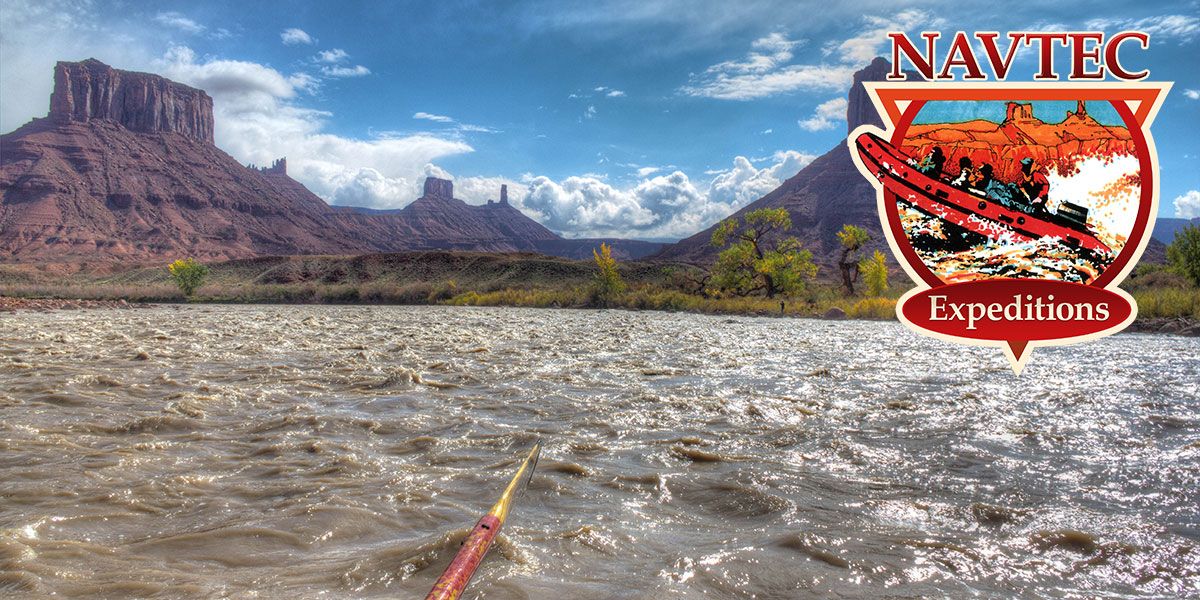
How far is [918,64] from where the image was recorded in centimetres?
552

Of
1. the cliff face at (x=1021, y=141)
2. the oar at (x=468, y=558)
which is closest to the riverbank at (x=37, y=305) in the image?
the oar at (x=468, y=558)

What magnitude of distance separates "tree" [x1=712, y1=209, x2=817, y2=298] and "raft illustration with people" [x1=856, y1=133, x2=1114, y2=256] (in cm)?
2839

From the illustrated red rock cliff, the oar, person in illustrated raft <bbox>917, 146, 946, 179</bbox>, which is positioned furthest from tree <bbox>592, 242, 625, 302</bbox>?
the illustrated red rock cliff

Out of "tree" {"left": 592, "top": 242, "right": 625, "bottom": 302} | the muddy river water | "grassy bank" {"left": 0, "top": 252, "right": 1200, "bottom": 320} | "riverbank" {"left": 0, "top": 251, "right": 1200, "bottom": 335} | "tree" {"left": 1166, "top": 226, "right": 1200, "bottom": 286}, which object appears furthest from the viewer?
"tree" {"left": 592, "top": 242, "right": 625, "bottom": 302}

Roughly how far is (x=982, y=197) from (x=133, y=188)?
150 m

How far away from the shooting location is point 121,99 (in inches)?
5522

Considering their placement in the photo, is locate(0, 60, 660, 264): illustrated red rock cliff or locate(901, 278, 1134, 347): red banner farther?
locate(0, 60, 660, 264): illustrated red rock cliff

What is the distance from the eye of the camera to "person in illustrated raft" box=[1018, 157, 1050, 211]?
5.59 metres

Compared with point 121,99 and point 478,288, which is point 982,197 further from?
point 121,99

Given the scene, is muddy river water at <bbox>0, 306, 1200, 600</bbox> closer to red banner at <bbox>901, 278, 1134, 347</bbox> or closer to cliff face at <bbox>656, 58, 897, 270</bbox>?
red banner at <bbox>901, 278, 1134, 347</bbox>

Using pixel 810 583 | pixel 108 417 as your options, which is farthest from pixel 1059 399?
pixel 108 417

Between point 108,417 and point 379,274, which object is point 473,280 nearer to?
point 379,274

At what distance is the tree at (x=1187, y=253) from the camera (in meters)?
23.8

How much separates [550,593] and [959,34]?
587cm
